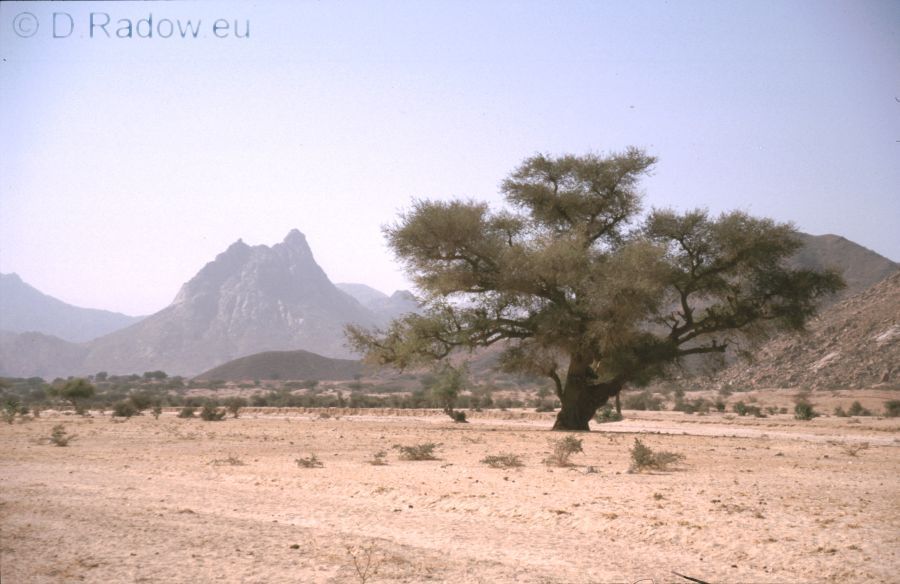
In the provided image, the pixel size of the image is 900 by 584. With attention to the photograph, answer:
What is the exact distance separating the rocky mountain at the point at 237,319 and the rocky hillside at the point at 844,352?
108m

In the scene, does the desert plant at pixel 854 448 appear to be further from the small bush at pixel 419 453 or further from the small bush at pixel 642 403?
the small bush at pixel 642 403

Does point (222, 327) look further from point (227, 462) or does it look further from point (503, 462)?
point (503, 462)

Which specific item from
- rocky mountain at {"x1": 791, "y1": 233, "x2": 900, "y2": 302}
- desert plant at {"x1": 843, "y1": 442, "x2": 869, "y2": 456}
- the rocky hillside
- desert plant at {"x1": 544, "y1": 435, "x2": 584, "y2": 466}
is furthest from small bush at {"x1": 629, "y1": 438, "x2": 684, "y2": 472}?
rocky mountain at {"x1": 791, "y1": 233, "x2": 900, "y2": 302}

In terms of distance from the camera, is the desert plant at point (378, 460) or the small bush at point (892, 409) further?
the small bush at point (892, 409)

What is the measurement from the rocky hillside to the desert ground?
41343 mm

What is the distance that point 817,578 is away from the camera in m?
6.85

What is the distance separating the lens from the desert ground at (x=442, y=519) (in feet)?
22.2

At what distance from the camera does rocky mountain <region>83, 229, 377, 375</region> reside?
507 ft

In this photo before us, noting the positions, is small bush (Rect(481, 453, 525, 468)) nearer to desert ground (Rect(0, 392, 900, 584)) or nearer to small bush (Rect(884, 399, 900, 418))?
desert ground (Rect(0, 392, 900, 584))

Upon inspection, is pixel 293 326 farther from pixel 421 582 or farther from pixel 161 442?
pixel 421 582

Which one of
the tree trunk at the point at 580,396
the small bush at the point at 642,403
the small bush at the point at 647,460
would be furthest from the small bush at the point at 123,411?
the small bush at the point at 642,403

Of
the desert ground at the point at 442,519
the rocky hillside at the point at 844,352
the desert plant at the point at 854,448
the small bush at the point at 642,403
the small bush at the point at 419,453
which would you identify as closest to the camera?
the desert ground at the point at 442,519

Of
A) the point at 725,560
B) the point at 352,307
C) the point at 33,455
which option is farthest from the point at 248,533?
the point at 352,307

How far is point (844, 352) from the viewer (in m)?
56.4
